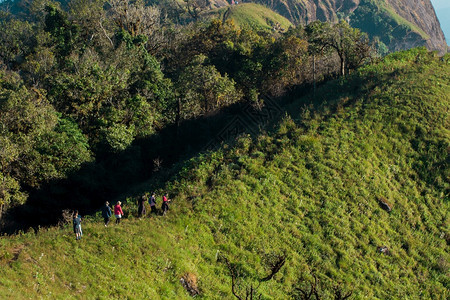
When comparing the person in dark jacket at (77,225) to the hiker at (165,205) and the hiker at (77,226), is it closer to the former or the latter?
the hiker at (77,226)

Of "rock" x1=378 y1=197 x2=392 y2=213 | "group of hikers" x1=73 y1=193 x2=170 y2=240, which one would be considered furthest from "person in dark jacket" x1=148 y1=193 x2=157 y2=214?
"rock" x1=378 y1=197 x2=392 y2=213

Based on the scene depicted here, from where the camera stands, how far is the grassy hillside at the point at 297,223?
1510 cm

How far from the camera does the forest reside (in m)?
30.0

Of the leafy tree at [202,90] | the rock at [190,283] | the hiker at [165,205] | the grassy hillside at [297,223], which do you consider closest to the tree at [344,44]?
the grassy hillside at [297,223]

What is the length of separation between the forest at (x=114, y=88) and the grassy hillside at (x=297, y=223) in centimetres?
1204

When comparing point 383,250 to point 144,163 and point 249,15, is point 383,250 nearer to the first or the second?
point 144,163

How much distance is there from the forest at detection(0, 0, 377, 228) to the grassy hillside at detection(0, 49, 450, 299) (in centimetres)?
1204

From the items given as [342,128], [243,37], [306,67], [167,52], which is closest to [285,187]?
[342,128]

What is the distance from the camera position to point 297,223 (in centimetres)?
2075

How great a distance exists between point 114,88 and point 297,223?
26904 mm

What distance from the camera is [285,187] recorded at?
23.2 metres

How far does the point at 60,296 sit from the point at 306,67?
40765 mm

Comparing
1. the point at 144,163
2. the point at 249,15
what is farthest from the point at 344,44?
the point at 249,15

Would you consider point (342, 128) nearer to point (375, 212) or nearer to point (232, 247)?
point (375, 212)
